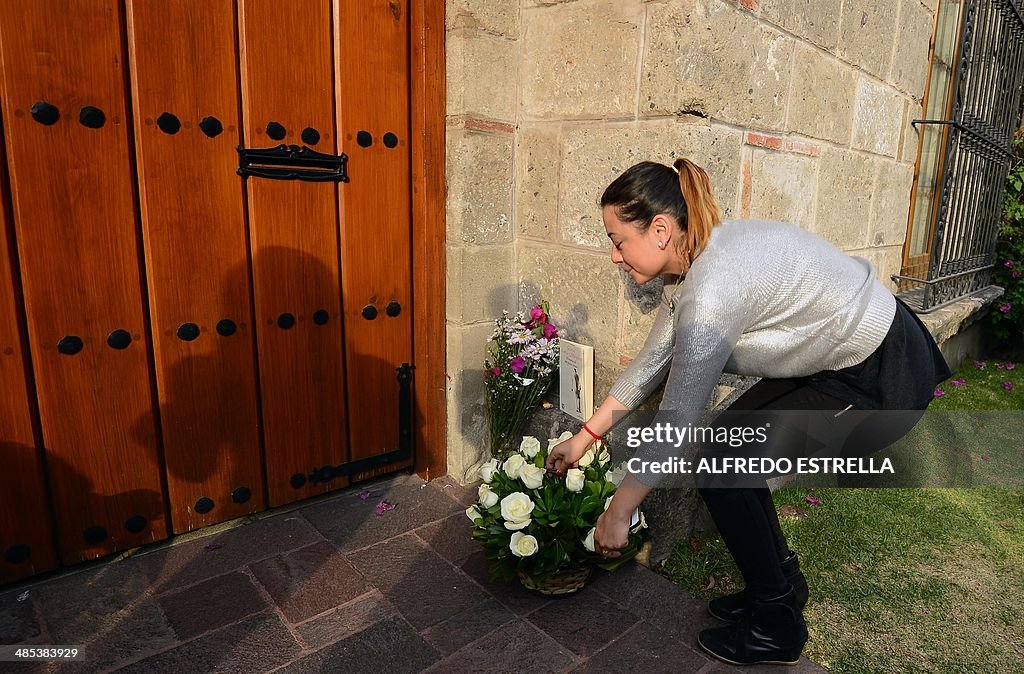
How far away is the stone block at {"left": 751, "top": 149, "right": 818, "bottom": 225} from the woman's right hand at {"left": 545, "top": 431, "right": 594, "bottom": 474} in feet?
3.85

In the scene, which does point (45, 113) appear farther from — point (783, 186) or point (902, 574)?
point (902, 574)

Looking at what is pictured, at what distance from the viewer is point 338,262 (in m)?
2.58

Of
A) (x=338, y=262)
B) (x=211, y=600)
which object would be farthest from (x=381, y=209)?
(x=211, y=600)

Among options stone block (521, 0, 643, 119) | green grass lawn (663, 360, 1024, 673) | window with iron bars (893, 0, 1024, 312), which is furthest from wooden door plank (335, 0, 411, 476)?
window with iron bars (893, 0, 1024, 312)

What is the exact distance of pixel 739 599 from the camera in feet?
6.84

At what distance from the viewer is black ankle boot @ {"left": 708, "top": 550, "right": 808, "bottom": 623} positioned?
2.06m

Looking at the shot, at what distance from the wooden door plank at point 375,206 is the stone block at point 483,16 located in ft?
0.59

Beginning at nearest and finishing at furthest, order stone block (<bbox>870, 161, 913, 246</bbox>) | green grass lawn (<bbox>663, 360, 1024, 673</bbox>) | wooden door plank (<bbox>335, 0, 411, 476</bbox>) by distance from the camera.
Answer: green grass lawn (<bbox>663, 360, 1024, 673</bbox>) → wooden door plank (<bbox>335, 0, 411, 476</bbox>) → stone block (<bbox>870, 161, 913, 246</bbox>)

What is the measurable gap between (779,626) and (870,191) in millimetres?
2629

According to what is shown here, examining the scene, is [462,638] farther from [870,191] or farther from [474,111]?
[870,191]

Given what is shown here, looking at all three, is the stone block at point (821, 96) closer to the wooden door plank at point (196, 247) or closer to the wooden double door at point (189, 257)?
the wooden double door at point (189, 257)

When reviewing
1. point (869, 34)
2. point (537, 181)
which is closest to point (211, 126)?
point (537, 181)

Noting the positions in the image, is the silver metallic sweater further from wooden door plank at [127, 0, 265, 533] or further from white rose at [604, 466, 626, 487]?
wooden door plank at [127, 0, 265, 533]

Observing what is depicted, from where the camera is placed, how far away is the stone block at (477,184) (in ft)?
8.85
